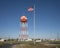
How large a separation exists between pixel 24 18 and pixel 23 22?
247cm

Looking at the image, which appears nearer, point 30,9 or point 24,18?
point 30,9

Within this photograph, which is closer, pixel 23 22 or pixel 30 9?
pixel 30 9

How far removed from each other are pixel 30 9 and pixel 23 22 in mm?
36165

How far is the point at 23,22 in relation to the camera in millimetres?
91562

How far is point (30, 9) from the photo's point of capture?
55750 millimetres

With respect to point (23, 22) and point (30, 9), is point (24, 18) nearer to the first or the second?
point (23, 22)

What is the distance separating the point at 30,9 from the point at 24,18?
3460 cm

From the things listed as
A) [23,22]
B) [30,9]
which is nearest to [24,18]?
[23,22]

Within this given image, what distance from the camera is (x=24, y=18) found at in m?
90.2
